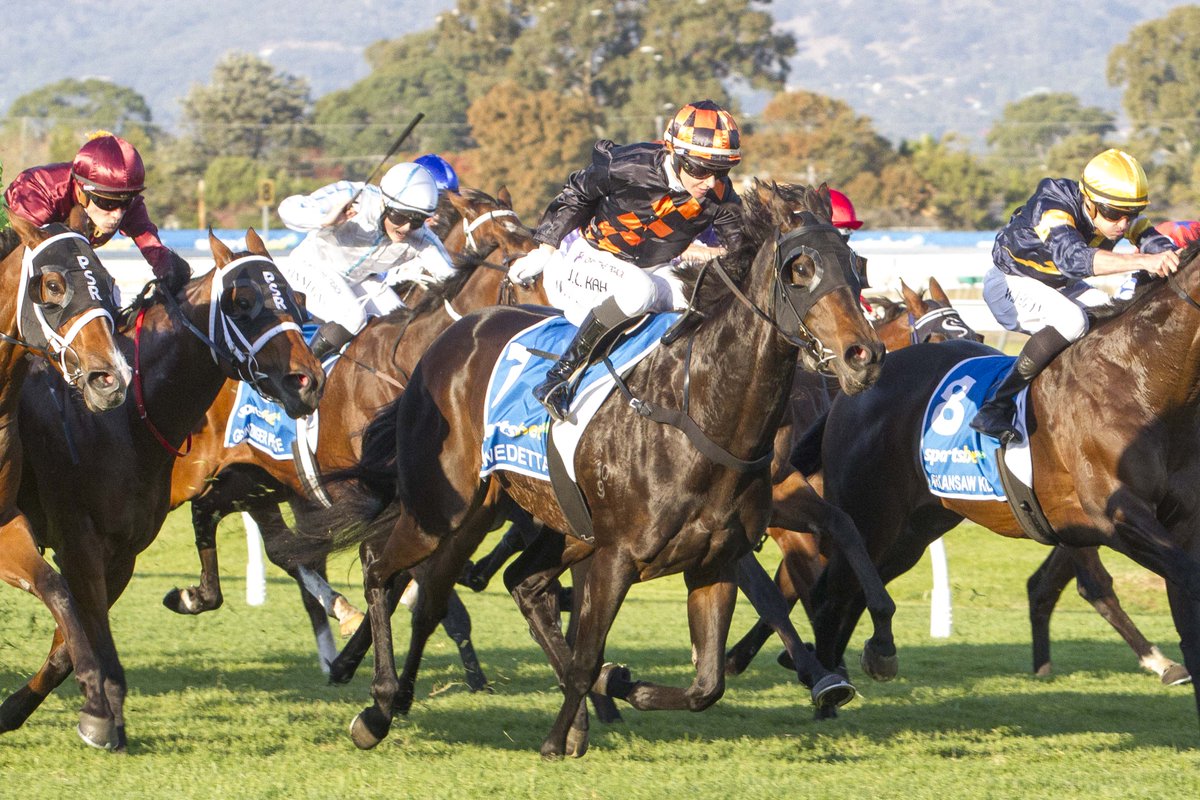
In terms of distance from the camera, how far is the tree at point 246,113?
2682 inches

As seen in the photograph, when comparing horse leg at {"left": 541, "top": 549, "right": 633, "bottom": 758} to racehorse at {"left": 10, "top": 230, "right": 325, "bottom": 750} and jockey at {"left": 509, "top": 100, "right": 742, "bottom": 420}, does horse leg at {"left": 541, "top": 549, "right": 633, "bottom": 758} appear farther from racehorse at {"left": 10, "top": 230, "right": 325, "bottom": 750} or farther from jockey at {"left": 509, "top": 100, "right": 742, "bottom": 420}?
racehorse at {"left": 10, "top": 230, "right": 325, "bottom": 750}

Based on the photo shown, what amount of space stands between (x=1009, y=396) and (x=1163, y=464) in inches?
26.7

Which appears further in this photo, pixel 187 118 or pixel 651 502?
pixel 187 118

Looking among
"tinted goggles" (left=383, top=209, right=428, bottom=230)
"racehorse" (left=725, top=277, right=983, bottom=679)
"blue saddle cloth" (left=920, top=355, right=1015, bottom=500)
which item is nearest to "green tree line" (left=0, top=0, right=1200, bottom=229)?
"racehorse" (left=725, top=277, right=983, bottom=679)

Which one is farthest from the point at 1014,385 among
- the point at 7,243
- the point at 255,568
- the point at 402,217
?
the point at 255,568

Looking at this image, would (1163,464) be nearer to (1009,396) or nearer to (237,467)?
(1009,396)

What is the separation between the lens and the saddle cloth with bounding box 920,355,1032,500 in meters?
6.21

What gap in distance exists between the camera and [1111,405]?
5863 mm

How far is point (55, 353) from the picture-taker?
16.1 ft

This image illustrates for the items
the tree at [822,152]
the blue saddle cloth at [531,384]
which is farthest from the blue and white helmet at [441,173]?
the tree at [822,152]

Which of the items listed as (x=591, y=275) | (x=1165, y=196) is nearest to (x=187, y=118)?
(x=1165, y=196)

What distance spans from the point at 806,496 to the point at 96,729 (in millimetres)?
2788

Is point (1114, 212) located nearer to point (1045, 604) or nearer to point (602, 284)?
point (602, 284)

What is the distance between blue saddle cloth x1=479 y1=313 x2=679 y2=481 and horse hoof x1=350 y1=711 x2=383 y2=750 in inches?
38.4
